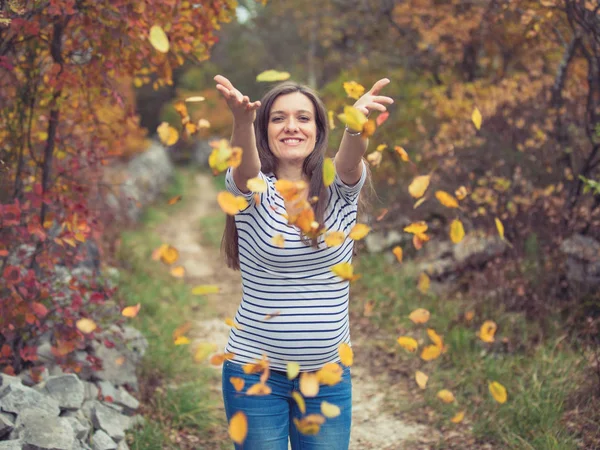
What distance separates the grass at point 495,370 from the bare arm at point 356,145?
1.99 meters

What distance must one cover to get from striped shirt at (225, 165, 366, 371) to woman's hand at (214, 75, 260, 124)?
0.22 m

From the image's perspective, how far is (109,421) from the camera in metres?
3.34

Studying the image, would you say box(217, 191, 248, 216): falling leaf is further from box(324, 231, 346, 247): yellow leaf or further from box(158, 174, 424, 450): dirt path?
box(158, 174, 424, 450): dirt path

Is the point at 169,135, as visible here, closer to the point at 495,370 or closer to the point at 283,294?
the point at 283,294

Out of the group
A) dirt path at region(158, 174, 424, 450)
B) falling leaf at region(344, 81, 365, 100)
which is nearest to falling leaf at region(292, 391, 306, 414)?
falling leaf at region(344, 81, 365, 100)

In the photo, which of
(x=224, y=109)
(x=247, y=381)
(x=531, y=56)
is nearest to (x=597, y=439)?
(x=247, y=381)

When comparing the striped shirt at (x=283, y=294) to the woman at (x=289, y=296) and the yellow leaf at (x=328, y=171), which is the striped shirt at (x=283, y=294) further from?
the yellow leaf at (x=328, y=171)

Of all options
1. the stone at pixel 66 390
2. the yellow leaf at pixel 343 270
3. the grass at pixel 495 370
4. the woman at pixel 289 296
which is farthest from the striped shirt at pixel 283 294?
the grass at pixel 495 370

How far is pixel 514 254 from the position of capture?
533 centimetres

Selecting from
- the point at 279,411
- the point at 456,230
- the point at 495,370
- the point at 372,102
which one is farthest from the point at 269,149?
the point at 495,370

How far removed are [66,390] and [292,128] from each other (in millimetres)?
1991

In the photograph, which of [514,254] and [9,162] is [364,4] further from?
[9,162]

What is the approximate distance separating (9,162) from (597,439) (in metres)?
3.54

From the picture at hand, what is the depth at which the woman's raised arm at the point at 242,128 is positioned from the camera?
183 cm
